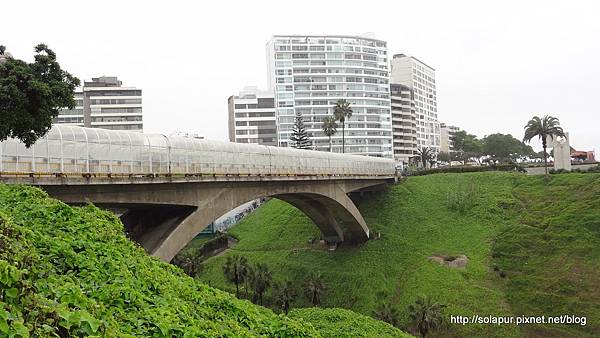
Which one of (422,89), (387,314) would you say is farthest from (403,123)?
(387,314)

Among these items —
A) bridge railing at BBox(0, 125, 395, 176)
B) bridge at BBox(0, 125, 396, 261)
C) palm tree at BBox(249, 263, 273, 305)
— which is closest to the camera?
bridge railing at BBox(0, 125, 395, 176)

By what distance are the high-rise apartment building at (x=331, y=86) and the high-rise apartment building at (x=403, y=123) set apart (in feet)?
18.1

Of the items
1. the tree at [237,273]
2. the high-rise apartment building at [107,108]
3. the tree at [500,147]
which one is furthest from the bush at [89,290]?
the tree at [500,147]

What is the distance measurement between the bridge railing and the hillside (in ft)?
17.4

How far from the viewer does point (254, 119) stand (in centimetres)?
12169

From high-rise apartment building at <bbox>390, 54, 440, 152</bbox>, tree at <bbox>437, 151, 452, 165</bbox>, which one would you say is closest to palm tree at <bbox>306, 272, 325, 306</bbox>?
tree at <bbox>437, 151, 452, 165</bbox>

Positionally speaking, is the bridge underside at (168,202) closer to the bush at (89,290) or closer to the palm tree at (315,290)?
the bush at (89,290)

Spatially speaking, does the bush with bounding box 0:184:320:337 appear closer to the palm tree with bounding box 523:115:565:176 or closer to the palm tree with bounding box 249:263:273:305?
the palm tree with bounding box 249:263:273:305

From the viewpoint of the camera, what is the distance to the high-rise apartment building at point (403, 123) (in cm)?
13550

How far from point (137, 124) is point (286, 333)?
320 feet

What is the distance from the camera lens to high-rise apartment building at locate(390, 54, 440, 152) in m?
152

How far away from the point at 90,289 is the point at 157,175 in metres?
16.6

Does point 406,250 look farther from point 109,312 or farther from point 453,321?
point 109,312

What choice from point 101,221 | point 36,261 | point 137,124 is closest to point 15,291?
point 36,261
